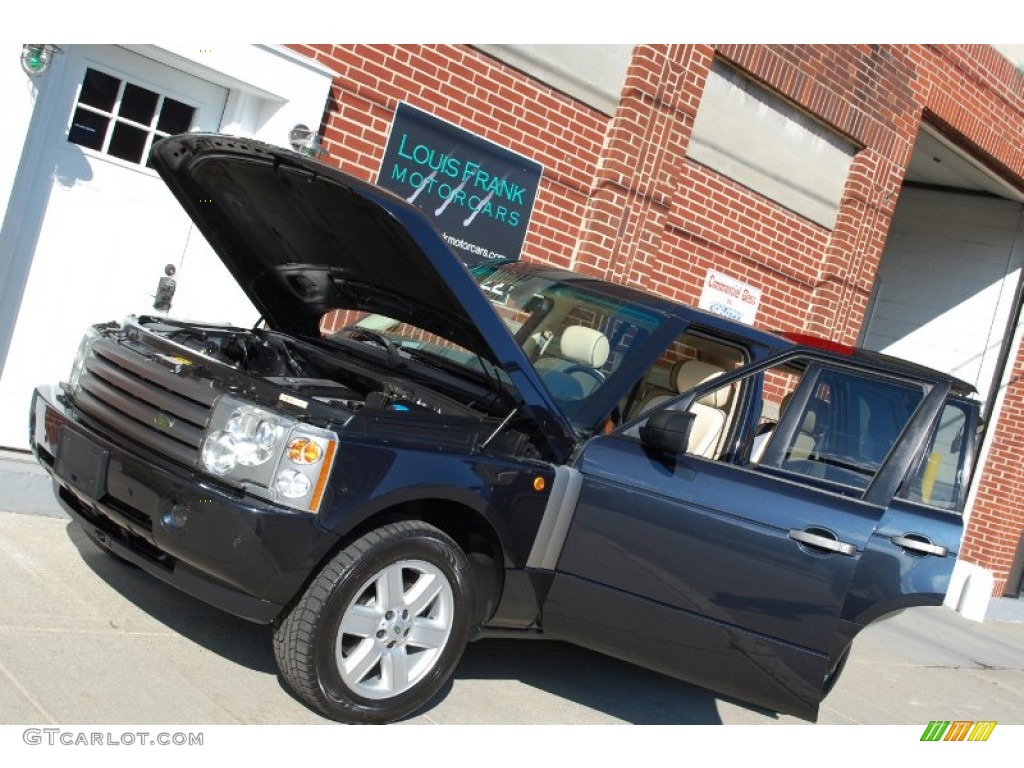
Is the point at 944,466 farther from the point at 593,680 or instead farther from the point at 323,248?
the point at 323,248

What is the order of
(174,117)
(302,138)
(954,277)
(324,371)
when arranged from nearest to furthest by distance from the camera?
(324,371)
(174,117)
(302,138)
(954,277)

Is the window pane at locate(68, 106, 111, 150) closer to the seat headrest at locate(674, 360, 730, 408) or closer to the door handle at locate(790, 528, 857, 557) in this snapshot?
the seat headrest at locate(674, 360, 730, 408)

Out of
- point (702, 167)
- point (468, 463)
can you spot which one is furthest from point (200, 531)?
point (702, 167)

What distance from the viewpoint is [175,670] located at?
4.36 meters

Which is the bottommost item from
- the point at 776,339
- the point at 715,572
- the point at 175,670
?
the point at 175,670

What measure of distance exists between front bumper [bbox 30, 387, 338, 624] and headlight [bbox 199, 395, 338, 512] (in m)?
0.05

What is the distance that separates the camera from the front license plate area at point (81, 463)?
4.30 metres

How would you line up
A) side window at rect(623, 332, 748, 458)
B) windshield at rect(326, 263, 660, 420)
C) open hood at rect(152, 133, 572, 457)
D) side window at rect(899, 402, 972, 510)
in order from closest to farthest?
open hood at rect(152, 133, 572, 457) < windshield at rect(326, 263, 660, 420) < side window at rect(899, 402, 972, 510) < side window at rect(623, 332, 748, 458)

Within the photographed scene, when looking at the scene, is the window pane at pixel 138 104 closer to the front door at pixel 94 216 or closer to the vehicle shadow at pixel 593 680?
the front door at pixel 94 216

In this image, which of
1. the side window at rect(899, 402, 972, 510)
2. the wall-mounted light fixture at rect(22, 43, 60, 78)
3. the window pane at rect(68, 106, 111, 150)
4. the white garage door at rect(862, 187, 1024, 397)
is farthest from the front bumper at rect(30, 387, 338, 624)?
the white garage door at rect(862, 187, 1024, 397)

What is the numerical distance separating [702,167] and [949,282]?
238 inches

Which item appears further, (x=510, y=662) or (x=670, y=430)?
(x=510, y=662)

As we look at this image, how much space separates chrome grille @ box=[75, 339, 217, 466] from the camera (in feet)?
13.8
